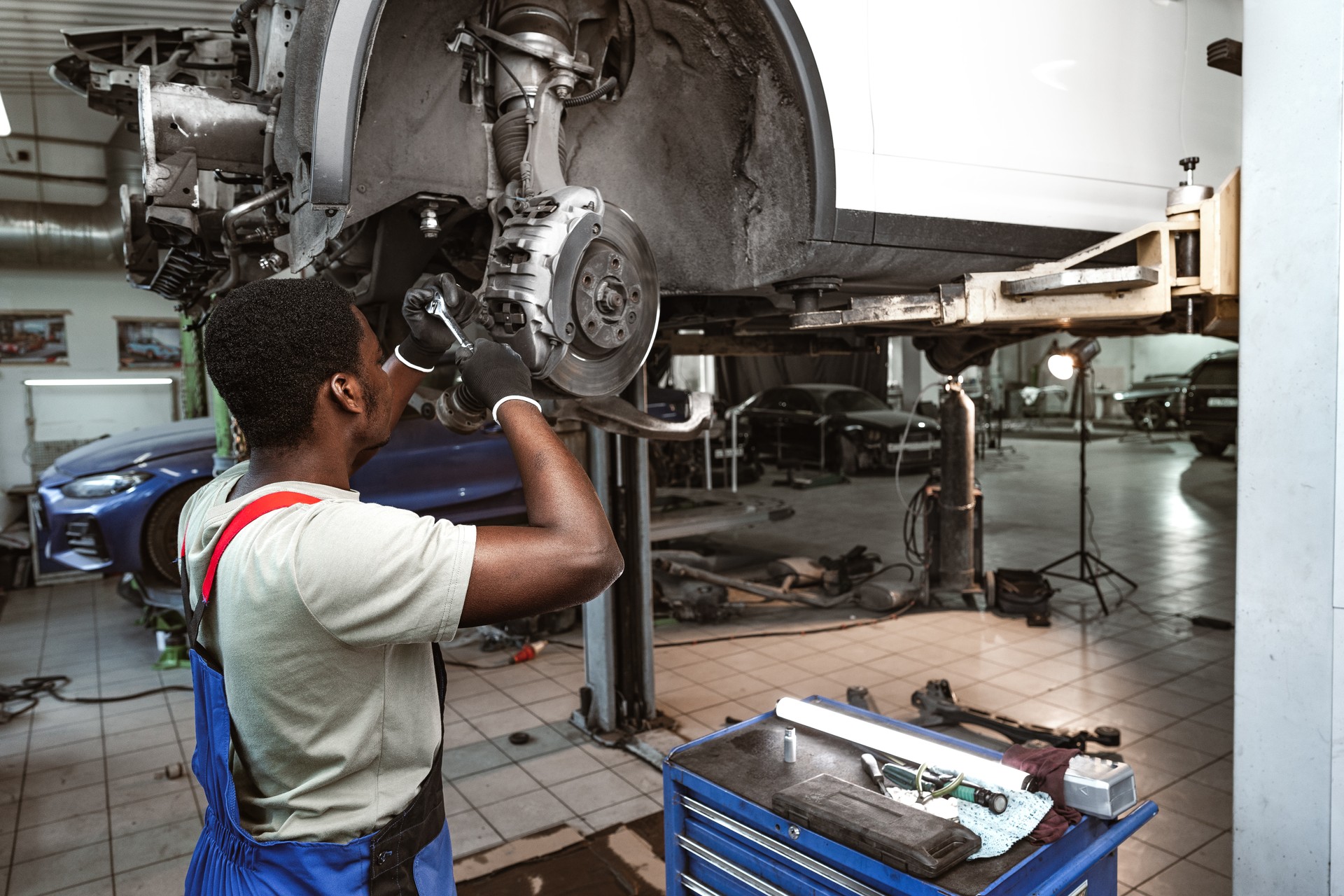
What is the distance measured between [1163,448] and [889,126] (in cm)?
1308

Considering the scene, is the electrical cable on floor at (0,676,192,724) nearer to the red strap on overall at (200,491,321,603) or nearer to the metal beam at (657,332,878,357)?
the metal beam at (657,332,878,357)

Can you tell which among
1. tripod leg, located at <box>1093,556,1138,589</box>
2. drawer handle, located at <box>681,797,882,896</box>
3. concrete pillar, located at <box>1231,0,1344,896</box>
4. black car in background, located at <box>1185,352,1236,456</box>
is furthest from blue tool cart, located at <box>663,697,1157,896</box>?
black car in background, located at <box>1185,352,1236,456</box>

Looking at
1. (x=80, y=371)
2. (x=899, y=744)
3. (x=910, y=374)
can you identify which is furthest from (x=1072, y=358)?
(x=910, y=374)

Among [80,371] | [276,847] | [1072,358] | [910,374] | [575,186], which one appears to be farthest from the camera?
[910,374]

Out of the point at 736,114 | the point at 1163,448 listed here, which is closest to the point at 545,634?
the point at 736,114

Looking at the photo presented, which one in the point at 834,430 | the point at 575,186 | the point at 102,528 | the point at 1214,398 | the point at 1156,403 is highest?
the point at 575,186

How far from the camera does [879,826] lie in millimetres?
1406

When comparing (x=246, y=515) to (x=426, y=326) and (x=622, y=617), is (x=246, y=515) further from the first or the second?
(x=622, y=617)

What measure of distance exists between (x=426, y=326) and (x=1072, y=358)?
4.26 m

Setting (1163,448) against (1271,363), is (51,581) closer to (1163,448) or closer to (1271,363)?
(1271,363)

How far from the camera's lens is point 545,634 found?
4.79 meters

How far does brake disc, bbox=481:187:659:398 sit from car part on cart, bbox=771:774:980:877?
876 millimetres

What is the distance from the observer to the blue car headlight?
4.48m

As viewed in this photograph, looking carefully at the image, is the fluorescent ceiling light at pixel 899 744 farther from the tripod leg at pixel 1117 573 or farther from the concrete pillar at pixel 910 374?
the concrete pillar at pixel 910 374
